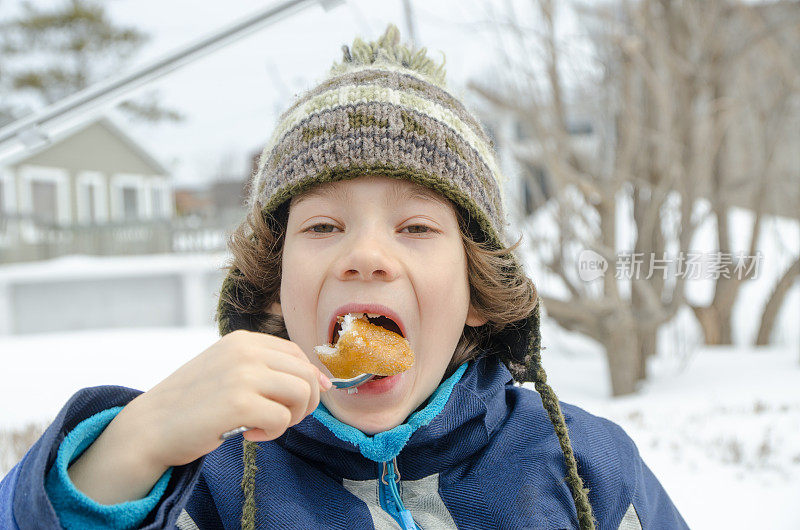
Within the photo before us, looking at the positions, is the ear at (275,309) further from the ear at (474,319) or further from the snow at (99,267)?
the snow at (99,267)

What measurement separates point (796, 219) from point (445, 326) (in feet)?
21.1

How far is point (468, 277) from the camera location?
4.63 feet

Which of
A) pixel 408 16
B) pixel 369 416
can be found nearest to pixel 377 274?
pixel 369 416

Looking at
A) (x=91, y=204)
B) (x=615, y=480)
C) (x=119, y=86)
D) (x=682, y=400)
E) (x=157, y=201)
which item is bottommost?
(x=682, y=400)

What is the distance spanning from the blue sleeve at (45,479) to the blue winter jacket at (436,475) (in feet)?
0.50

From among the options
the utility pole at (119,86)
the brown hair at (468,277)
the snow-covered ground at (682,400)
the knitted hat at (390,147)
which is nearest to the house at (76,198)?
the snow-covered ground at (682,400)

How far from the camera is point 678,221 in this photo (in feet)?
17.6

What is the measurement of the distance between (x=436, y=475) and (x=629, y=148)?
13.5ft

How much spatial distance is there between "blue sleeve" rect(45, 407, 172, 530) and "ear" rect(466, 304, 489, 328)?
78 centimetres

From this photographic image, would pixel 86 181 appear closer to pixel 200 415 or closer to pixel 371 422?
pixel 371 422

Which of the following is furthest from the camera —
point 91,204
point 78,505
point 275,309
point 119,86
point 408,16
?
point 91,204

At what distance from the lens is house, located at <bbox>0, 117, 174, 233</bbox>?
14.0 m

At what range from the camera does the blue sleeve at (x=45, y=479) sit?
85 cm

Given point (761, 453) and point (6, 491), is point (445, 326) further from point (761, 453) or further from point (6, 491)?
point (761, 453)
